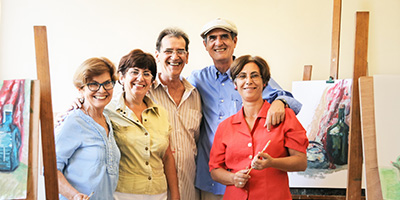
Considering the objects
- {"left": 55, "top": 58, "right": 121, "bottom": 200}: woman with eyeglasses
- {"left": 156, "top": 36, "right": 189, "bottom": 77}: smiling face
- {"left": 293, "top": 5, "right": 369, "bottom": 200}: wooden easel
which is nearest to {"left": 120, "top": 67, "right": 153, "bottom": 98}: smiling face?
{"left": 55, "top": 58, "right": 121, "bottom": 200}: woman with eyeglasses

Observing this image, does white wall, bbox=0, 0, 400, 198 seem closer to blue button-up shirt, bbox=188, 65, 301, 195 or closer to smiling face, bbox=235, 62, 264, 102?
blue button-up shirt, bbox=188, 65, 301, 195

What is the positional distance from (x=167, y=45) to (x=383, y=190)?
135 centimetres

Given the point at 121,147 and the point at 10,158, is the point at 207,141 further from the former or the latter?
the point at 10,158

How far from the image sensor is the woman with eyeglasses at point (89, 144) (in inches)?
71.1

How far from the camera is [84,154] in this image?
182cm

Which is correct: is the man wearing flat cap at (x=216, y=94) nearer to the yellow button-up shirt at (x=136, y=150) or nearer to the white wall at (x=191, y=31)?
the yellow button-up shirt at (x=136, y=150)

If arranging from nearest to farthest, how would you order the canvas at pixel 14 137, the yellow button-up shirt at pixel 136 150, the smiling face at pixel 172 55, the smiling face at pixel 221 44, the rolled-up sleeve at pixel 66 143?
the canvas at pixel 14 137 → the rolled-up sleeve at pixel 66 143 → the yellow button-up shirt at pixel 136 150 → the smiling face at pixel 172 55 → the smiling face at pixel 221 44

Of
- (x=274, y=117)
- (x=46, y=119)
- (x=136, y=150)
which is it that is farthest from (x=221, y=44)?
(x=46, y=119)

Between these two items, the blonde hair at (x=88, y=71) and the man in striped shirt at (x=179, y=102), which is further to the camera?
the man in striped shirt at (x=179, y=102)

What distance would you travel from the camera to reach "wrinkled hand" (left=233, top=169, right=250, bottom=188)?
1.91m

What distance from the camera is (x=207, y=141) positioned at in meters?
2.49

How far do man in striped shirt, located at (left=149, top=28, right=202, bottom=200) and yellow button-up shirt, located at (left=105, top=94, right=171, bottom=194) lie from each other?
0.26m

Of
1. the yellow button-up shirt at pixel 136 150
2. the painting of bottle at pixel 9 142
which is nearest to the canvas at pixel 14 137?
the painting of bottle at pixel 9 142

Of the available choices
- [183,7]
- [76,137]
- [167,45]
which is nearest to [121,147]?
[76,137]
